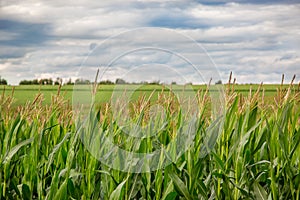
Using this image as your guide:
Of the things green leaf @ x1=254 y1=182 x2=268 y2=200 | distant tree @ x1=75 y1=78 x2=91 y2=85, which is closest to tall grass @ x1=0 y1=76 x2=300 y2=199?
green leaf @ x1=254 y1=182 x2=268 y2=200

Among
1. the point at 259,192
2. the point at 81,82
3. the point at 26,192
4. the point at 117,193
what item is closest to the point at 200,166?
the point at 259,192

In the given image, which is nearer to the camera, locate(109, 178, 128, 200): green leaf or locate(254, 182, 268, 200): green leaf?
locate(109, 178, 128, 200): green leaf

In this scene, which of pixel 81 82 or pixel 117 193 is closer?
pixel 117 193

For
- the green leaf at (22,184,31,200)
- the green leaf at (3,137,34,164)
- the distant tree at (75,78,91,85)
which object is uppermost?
the distant tree at (75,78,91,85)

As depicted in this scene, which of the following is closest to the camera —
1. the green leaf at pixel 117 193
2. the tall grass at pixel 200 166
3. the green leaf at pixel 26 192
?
the green leaf at pixel 117 193

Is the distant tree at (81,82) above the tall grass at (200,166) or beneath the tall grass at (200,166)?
above

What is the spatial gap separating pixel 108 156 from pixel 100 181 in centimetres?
23

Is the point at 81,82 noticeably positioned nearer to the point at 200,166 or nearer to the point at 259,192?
the point at 200,166

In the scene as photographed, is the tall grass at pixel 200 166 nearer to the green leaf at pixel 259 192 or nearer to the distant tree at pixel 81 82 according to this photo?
the green leaf at pixel 259 192

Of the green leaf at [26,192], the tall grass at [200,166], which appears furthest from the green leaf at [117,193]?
the green leaf at [26,192]

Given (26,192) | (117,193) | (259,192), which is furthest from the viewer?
(26,192)

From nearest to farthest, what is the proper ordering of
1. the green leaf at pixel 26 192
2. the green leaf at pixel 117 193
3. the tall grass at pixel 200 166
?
the green leaf at pixel 117 193 → the tall grass at pixel 200 166 → the green leaf at pixel 26 192

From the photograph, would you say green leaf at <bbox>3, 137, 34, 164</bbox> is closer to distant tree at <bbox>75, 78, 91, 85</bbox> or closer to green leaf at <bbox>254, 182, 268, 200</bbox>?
distant tree at <bbox>75, 78, 91, 85</bbox>

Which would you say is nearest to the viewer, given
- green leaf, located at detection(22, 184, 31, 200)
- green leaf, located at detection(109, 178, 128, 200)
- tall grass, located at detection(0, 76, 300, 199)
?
green leaf, located at detection(109, 178, 128, 200)
